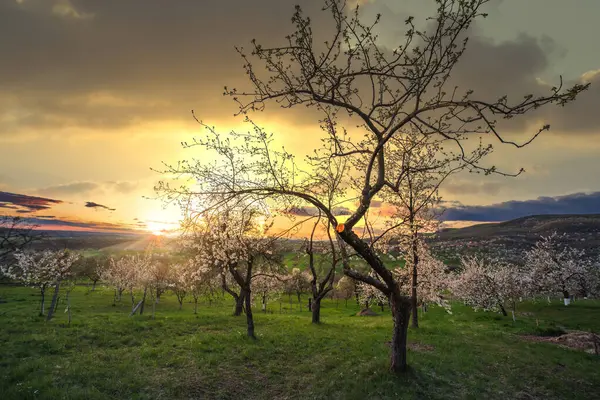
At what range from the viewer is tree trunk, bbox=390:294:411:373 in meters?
17.2

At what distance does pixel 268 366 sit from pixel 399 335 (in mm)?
8146

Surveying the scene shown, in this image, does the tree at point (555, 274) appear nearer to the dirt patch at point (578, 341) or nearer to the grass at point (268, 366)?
the dirt patch at point (578, 341)

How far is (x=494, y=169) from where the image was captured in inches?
504

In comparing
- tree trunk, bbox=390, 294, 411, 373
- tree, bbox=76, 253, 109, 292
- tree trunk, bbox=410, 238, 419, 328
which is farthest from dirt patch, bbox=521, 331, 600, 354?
tree, bbox=76, 253, 109, 292

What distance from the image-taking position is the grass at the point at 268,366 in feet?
50.4

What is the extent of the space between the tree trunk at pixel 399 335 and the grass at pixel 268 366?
0.56 metres

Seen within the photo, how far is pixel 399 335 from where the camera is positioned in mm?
17203

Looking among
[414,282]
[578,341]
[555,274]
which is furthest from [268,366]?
[555,274]

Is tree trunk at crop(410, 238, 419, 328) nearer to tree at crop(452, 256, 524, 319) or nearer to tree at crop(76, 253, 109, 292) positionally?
tree at crop(452, 256, 524, 319)

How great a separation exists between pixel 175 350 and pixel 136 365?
3644 mm

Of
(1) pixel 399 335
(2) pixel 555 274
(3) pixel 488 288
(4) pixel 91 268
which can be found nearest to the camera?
(1) pixel 399 335

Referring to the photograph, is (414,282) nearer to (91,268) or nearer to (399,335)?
(399,335)

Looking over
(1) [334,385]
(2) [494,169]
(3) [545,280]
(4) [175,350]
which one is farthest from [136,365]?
(3) [545,280]

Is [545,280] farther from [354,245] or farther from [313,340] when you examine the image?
[354,245]
